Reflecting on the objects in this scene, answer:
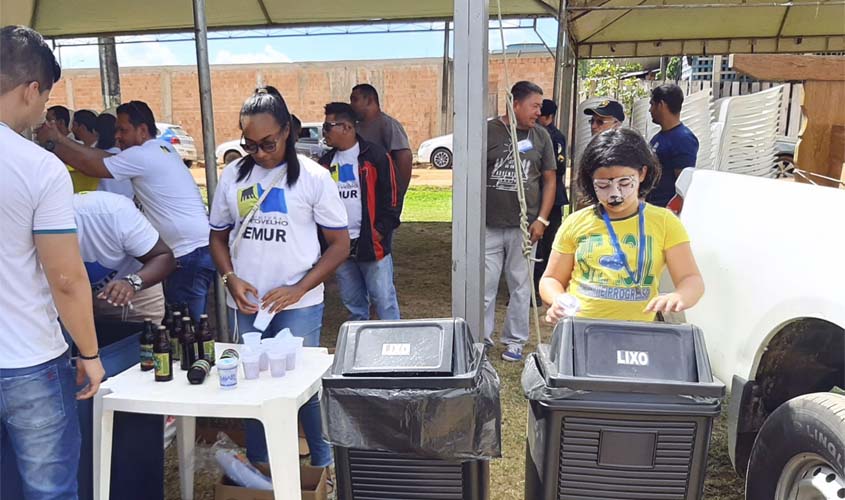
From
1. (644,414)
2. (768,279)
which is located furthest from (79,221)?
(768,279)

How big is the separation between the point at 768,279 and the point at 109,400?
2099 millimetres

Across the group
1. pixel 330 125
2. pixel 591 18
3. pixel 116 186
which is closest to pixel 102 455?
pixel 330 125

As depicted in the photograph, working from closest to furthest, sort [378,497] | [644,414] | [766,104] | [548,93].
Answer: [644,414] < [378,497] < [766,104] < [548,93]

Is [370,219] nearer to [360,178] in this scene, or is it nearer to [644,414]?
[360,178]

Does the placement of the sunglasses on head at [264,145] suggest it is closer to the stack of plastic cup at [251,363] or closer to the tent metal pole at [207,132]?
the stack of plastic cup at [251,363]

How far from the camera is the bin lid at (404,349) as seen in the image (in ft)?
5.30

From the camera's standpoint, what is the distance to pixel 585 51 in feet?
25.6

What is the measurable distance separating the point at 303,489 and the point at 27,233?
49.9 inches

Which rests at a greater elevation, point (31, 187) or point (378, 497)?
point (31, 187)

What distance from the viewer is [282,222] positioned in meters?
2.31

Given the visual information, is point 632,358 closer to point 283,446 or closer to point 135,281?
point 283,446

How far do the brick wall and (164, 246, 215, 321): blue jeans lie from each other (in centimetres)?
1593

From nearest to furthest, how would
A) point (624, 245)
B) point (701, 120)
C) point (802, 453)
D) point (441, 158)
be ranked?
point (802, 453), point (624, 245), point (701, 120), point (441, 158)

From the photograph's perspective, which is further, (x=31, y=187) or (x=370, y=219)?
(x=370, y=219)
